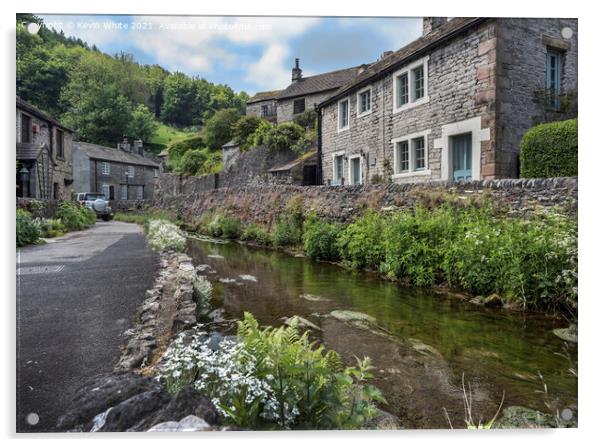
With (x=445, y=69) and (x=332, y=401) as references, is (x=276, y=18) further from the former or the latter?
(x=445, y=69)

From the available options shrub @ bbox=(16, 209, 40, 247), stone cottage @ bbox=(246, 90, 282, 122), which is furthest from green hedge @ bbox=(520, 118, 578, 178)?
shrub @ bbox=(16, 209, 40, 247)

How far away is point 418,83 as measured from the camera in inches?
303

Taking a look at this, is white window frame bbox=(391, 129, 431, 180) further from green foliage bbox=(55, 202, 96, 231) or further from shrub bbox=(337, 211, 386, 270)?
green foliage bbox=(55, 202, 96, 231)

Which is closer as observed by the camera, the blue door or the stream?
the stream

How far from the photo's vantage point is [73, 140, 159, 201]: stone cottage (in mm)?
3513

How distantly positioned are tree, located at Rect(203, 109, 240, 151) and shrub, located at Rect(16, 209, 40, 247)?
172 cm

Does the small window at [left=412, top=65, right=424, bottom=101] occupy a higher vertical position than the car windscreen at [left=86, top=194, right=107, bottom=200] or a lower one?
higher

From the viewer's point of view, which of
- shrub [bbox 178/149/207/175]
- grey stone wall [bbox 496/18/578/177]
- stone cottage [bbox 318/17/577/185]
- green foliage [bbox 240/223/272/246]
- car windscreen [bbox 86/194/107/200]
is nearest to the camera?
grey stone wall [bbox 496/18/578/177]

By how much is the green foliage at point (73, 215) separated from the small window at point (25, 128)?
1278mm

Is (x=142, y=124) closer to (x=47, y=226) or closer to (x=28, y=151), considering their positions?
(x=28, y=151)

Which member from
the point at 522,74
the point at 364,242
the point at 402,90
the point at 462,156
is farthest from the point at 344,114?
the point at 522,74

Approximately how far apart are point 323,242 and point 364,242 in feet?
3.51

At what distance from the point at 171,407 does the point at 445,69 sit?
23.0 ft
